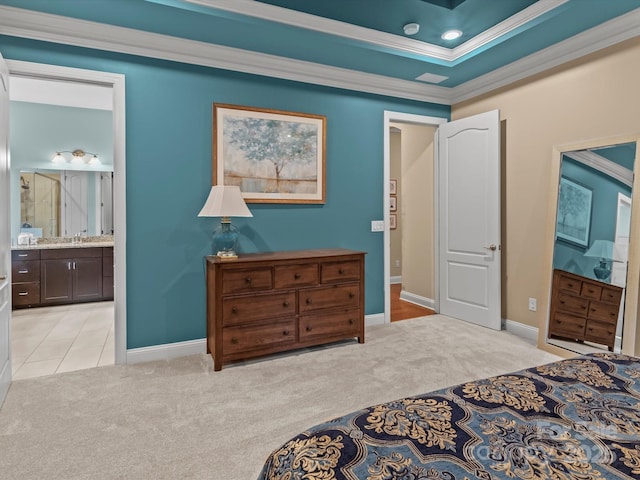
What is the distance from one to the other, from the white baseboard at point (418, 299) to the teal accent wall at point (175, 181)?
1940 millimetres

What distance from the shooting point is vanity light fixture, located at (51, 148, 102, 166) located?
570 centimetres

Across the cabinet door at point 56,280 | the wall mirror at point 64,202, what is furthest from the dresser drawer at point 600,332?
the wall mirror at point 64,202

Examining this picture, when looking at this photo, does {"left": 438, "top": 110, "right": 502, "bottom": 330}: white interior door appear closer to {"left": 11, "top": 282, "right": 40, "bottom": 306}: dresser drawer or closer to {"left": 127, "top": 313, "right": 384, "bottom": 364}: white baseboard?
{"left": 127, "top": 313, "right": 384, "bottom": 364}: white baseboard

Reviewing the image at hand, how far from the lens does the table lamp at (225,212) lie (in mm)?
2984

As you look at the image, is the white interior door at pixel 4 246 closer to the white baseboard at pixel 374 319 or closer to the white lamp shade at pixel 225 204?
the white lamp shade at pixel 225 204

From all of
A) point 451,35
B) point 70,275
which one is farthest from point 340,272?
point 70,275

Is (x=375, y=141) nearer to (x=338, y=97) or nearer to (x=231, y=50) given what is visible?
(x=338, y=97)

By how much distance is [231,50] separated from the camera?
330 centimetres

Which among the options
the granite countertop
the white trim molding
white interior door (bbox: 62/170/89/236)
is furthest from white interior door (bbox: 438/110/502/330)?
white interior door (bbox: 62/170/89/236)

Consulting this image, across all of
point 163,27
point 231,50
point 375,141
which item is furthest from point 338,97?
point 163,27

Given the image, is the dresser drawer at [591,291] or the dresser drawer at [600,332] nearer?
the dresser drawer at [600,332]

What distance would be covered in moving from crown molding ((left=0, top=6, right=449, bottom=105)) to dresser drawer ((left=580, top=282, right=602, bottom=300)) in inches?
104

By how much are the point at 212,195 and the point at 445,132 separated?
291 centimetres

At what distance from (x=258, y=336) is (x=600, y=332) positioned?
109 inches
